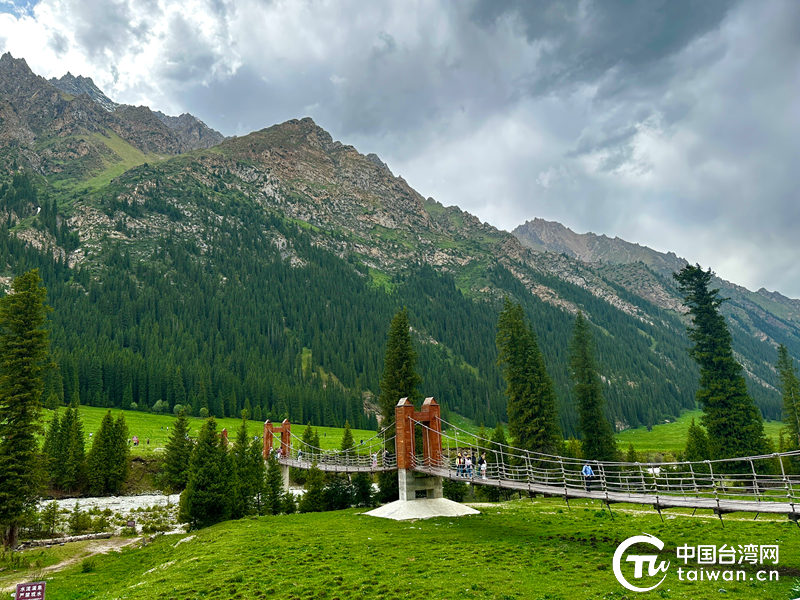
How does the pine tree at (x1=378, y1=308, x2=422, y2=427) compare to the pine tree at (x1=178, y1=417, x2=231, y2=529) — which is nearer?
the pine tree at (x1=178, y1=417, x2=231, y2=529)

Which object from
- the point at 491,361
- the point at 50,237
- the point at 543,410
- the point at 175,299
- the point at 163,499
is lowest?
the point at 163,499

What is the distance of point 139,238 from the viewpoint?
617ft


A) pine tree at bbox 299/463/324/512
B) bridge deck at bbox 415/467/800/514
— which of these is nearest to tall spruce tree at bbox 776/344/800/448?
bridge deck at bbox 415/467/800/514

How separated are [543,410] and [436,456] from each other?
15.2m

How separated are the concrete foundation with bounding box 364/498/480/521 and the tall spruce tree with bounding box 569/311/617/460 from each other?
21490 millimetres

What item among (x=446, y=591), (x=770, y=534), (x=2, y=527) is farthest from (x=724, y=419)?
(x=2, y=527)

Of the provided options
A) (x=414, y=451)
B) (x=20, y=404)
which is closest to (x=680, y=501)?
(x=414, y=451)

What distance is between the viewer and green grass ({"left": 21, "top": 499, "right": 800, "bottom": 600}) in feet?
47.4

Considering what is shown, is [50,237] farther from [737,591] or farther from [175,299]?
[737,591]

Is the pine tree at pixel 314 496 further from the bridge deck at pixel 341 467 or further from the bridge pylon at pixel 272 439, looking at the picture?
the bridge pylon at pixel 272 439

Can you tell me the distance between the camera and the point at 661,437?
12162 centimetres

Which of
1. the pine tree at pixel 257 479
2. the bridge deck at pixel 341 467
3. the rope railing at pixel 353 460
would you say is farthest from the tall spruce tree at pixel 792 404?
the pine tree at pixel 257 479

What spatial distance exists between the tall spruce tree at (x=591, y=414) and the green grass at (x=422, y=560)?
17314mm

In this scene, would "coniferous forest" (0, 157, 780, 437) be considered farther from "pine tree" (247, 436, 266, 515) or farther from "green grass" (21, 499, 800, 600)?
"green grass" (21, 499, 800, 600)
